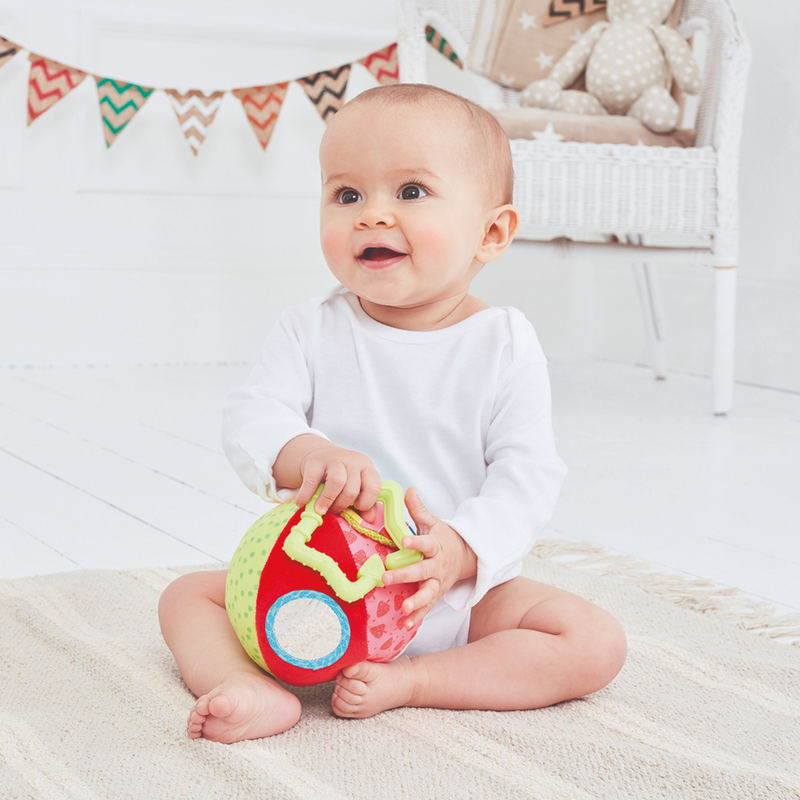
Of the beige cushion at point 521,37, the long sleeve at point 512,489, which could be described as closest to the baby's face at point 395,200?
the long sleeve at point 512,489

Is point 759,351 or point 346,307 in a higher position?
point 346,307

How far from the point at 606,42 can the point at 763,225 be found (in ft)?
1.98

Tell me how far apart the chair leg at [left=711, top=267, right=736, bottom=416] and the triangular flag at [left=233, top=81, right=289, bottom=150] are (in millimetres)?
1089

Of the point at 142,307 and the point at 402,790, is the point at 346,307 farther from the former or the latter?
the point at 142,307

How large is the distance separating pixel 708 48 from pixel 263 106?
100 cm

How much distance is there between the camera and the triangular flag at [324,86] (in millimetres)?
2316

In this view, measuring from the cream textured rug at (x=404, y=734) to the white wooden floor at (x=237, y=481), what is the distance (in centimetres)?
19

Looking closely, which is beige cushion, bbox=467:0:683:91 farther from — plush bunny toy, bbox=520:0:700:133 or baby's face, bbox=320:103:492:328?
baby's face, bbox=320:103:492:328

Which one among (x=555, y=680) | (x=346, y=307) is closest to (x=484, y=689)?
(x=555, y=680)

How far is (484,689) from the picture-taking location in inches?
27.2

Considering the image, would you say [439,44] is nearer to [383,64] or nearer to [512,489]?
[383,64]

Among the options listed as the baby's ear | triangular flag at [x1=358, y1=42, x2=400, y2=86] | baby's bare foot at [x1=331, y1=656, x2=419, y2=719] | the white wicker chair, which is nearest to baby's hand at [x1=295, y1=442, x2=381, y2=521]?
baby's bare foot at [x1=331, y1=656, x2=419, y2=719]

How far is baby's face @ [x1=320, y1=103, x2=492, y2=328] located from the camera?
70 centimetres

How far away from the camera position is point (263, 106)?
2.38 metres
